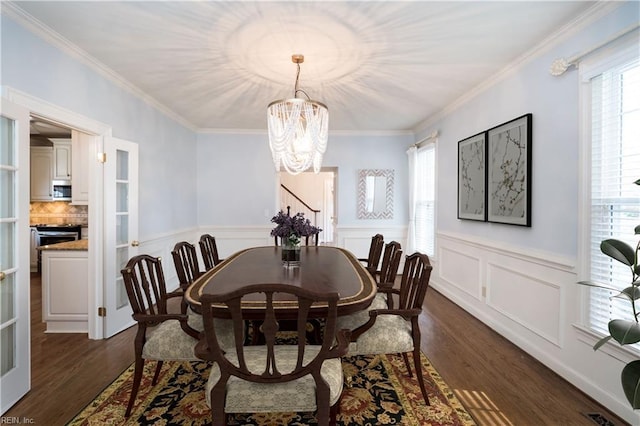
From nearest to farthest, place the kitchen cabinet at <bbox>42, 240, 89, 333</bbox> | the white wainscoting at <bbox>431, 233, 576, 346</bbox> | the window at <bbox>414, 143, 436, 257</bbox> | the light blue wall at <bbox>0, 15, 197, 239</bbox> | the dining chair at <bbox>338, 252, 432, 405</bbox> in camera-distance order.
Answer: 1. the dining chair at <bbox>338, 252, 432, 405</bbox>
2. the light blue wall at <bbox>0, 15, 197, 239</bbox>
3. the white wainscoting at <bbox>431, 233, 576, 346</bbox>
4. the kitchen cabinet at <bbox>42, 240, 89, 333</bbox>
5. the window at <bbox>414, 143, 436, 257</bbox>

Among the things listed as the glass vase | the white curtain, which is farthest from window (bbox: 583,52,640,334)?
the white curtain

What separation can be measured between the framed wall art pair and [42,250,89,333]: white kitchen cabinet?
414 centimetres

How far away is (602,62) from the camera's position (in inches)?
85.3

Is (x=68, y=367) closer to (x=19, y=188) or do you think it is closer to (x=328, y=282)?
(x=19, y=188)

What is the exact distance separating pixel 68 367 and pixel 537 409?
3.42 meters

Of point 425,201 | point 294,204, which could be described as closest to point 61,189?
point 294,204

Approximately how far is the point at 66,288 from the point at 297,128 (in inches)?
110

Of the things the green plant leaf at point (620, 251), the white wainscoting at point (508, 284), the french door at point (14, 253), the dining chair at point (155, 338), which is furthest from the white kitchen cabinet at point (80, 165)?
the white wainscoting at point (508, 284)

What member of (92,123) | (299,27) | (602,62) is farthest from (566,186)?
(92,123)

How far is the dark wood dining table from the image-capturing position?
183 centimetres

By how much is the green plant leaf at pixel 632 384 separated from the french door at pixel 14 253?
340 centimetres

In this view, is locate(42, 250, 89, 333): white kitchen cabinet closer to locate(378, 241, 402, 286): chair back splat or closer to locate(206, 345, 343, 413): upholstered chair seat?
locate(206, 345, 343, 413): upholstered chair seat

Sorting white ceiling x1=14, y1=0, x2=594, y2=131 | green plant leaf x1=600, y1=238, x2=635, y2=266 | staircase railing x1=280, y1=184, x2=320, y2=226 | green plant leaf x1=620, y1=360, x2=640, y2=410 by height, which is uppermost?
white ceiling x1=14, y1=0, x2=594, y2=131

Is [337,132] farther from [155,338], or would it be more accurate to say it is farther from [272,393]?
[272,393]
